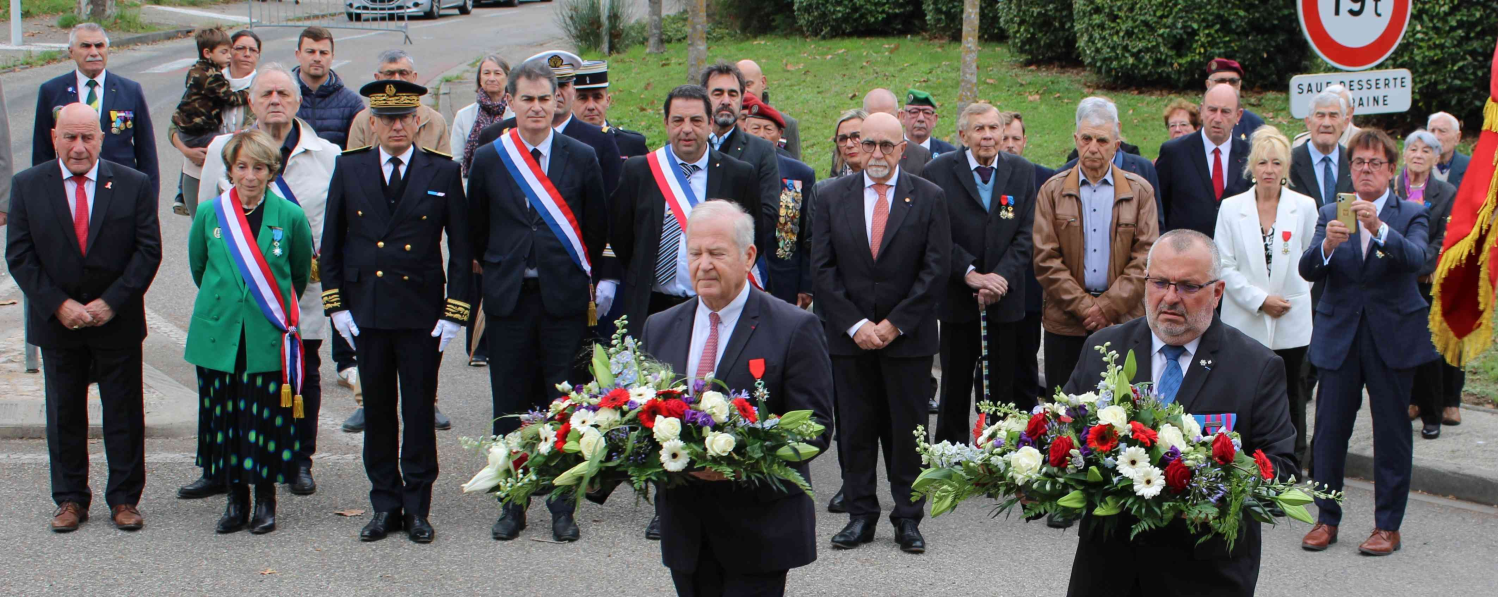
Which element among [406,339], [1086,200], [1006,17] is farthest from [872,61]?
[406,339]

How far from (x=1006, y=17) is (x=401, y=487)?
16.3 metres

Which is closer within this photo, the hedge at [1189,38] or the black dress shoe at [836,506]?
the black dress shoe at [836,506]

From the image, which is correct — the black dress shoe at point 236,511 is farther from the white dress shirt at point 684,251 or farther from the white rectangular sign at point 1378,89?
the white rectangular sign at point 1378,89

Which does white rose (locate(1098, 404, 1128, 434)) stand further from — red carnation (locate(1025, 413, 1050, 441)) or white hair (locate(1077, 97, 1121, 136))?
white hair (locate(1077, 97, 1121, 136))

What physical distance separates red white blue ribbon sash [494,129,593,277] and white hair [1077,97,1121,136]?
291 cm

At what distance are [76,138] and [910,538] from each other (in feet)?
15.0

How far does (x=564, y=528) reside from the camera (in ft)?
22.4

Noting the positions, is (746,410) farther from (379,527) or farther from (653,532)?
(379,527)

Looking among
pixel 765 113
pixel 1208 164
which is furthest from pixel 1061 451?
pixel 765 113

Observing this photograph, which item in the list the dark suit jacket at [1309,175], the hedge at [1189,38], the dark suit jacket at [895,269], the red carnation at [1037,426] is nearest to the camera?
the red carnation at [1037,426]

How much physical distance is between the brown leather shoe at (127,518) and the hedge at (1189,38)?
47.5 feet

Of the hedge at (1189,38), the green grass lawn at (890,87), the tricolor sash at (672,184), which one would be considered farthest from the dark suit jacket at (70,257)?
the hedge at (1189,38)

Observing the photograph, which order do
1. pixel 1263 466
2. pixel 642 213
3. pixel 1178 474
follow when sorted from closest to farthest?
1. pixel 1178 474
2. pixel 1263 466
3. pixel 642 213

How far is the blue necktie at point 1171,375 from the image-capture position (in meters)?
4.29
